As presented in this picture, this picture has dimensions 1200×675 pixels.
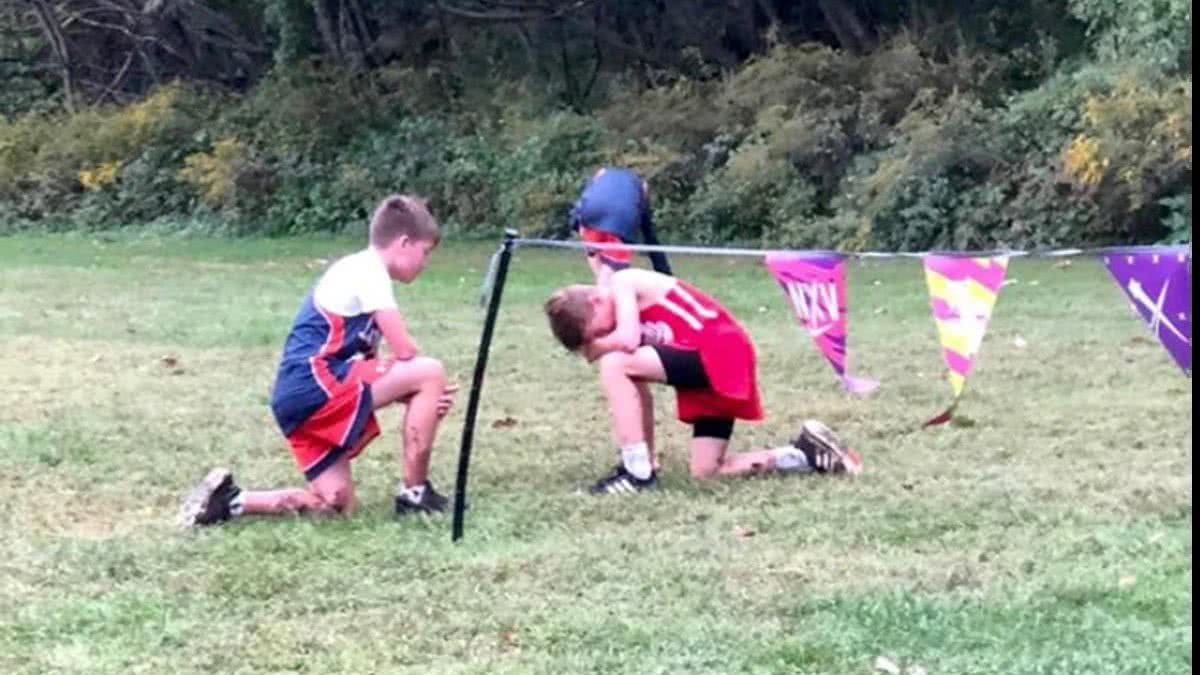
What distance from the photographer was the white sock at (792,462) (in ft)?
22.8

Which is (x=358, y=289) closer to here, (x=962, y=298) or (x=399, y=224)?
(x=399, y=224)

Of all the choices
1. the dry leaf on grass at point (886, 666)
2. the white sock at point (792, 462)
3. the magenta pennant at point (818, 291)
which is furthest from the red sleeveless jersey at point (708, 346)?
the dry leaf on grass at point (886, 666)

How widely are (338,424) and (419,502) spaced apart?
1.19 feet

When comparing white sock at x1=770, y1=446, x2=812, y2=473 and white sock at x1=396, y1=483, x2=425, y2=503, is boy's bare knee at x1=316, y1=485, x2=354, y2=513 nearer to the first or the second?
white sock at x1=396, y1=483, x2=425, y2=503

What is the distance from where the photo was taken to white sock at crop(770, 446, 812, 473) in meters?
6.95

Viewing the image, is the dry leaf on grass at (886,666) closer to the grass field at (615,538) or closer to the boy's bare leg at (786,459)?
the grass field at (615,538)

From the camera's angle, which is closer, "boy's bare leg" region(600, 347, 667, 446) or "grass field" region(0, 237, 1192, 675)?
"grass field" region(0, 237, 1192, 675)

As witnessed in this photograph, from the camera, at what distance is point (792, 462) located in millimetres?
6961

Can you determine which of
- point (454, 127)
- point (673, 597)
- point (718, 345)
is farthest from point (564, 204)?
point (673, 597)

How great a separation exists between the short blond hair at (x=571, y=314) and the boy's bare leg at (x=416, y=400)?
1.56ft

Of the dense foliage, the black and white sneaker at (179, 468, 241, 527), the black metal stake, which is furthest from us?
the dense foliage

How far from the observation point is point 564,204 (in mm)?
20828

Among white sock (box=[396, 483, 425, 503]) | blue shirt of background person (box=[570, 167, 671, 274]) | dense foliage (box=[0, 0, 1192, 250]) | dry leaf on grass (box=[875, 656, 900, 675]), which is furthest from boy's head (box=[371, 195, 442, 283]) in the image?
dense foliage (box=[0, 0, 1192, 250])

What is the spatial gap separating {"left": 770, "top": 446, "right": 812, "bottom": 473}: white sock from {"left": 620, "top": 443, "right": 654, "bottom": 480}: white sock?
50cm
